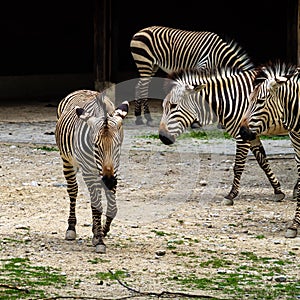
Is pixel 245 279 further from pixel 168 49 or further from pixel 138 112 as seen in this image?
pixel 168 49

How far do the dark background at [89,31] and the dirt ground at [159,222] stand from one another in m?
4.64

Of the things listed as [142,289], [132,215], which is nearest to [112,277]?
[142,289]

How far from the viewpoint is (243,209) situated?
9.80m

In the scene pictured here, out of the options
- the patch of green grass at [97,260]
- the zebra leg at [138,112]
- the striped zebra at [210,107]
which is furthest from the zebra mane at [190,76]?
the zebra leg at [138,112]

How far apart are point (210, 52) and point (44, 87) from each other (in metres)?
4.69

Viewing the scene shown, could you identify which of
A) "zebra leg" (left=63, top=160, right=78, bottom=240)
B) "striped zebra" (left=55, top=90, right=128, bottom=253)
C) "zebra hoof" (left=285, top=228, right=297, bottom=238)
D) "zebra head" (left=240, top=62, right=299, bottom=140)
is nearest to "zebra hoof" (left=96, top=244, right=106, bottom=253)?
"striped zebra" (left=55, top=90, right=128, bottom=253)

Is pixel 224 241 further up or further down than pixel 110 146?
further down

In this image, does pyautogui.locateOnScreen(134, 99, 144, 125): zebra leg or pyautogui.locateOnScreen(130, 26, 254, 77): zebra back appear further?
pyautogui.locateOnScreen(130, 26, 254, 77): zebra back

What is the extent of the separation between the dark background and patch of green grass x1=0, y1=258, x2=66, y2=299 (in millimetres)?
10122

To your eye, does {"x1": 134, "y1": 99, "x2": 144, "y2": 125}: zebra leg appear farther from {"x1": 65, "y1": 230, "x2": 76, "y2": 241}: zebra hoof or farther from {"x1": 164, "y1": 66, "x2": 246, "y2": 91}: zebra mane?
{"x1": 65, "y1": 230, "x2": 76, "y2": 241}: zebra hoof

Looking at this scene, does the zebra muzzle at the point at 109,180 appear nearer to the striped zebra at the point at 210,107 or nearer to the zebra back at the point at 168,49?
the striped zebra at the point at 210,107

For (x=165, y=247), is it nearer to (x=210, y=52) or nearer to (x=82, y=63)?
(x=210, y=52)

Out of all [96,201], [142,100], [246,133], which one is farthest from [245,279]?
[142,100]

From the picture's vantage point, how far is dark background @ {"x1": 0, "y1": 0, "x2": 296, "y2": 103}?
18406 millimetres
